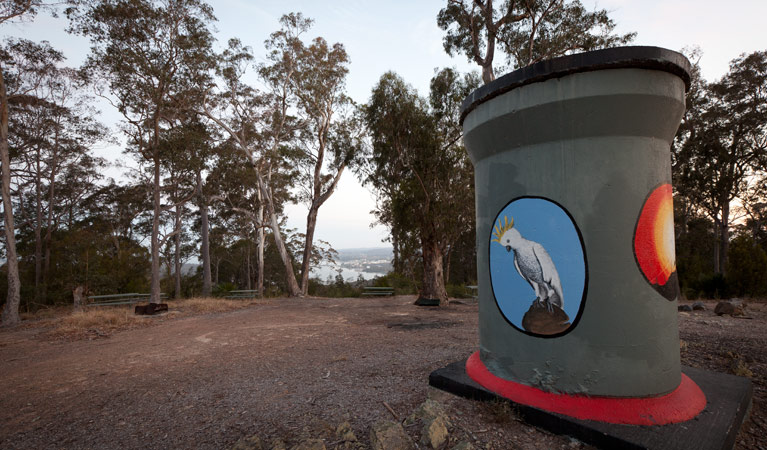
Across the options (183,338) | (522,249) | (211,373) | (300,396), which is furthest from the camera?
(183,338)

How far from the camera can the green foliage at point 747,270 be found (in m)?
12.9

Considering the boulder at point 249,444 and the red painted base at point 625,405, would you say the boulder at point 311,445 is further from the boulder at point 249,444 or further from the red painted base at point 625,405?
the red painted base at point 625,405

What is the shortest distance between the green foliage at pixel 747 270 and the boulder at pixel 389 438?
17.5 meters

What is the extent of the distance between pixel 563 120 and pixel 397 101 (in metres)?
10.5

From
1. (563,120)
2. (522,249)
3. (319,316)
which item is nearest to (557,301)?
(522,249)

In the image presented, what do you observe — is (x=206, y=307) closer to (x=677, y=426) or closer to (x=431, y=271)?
(x=431, y=271)

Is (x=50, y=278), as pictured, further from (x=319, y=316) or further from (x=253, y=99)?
(x=319, y=316)

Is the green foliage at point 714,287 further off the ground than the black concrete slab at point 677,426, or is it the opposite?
the black concrete slab at point 677,426

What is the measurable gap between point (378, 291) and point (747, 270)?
15.9 meters

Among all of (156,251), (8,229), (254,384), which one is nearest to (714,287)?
(254,384)

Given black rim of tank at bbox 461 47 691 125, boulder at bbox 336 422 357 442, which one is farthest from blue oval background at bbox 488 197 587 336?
boulder at bbox 336 422 357 442

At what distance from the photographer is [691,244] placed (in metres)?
23.6

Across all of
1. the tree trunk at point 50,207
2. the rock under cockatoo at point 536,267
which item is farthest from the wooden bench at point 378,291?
the tree trunk at point 50,207

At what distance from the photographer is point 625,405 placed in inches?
96.5
